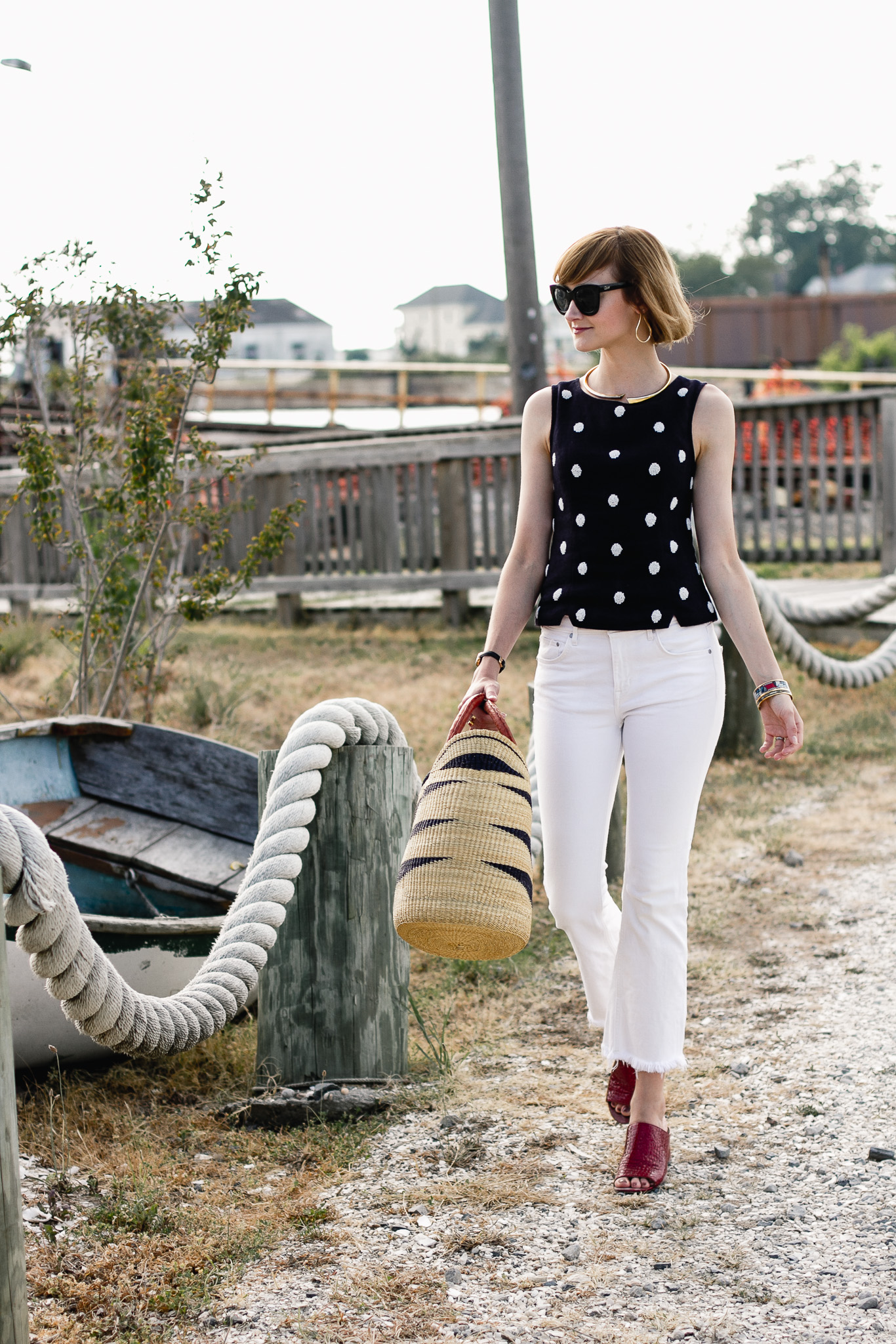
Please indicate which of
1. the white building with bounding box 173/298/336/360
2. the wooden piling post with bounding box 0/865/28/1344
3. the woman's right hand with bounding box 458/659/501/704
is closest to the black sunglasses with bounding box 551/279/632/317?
the woman's right hand with bounding box 458/659/501/704

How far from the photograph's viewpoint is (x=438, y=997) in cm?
393

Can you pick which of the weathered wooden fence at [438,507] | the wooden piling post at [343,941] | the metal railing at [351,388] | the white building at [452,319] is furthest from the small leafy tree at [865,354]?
the white building at [452,319]

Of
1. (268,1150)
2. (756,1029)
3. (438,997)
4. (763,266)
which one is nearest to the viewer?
(268,1150)

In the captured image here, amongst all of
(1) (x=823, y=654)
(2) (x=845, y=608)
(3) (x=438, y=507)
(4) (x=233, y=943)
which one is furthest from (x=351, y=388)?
(4) (x=233, y=943)

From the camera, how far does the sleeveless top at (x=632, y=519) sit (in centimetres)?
255

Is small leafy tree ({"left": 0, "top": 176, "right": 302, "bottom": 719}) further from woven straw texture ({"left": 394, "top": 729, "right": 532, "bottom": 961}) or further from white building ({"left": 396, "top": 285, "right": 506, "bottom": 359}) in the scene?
white building ({"left": 396, "top": 285, "right": 506, "bottom": 359})

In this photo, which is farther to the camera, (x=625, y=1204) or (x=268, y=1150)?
(x=268, y=1150)

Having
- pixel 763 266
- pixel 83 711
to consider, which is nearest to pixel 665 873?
pixel 83 711

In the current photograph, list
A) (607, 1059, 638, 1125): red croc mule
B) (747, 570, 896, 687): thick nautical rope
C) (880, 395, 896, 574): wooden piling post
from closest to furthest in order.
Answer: (607, 1059, 638, 1125): red croc mule
(747, 570, 896, 687): thick nautical rope
(880, 395, 896, 574): wooden piling post

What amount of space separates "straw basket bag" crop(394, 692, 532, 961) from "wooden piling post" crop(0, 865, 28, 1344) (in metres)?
0.80

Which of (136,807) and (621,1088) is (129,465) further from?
(621,1088)

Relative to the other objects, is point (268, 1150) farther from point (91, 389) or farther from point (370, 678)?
point (370, 678)

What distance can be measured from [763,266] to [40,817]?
97015 mm

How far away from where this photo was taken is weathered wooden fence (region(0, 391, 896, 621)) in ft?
31.3
